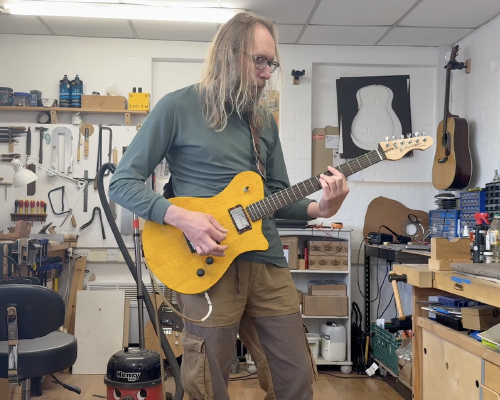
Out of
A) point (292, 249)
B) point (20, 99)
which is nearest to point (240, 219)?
point (292, 249)

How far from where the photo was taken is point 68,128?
4.46m

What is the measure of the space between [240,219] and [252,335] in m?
0.34

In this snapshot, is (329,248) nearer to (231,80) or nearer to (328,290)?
(328,290)

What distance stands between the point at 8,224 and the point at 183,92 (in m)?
3.28

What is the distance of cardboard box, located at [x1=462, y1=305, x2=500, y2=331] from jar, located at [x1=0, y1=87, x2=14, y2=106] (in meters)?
3.76

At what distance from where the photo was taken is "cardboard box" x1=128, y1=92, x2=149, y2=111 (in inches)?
175

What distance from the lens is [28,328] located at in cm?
204

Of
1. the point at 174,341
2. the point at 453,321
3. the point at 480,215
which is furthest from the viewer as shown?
the point at 174,341

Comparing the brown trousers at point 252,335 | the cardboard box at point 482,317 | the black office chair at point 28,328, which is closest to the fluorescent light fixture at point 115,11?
the black office chair at point 28,328

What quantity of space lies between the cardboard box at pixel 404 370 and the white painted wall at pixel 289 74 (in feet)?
4.19

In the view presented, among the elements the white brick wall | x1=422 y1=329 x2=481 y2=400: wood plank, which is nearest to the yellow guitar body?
x1=422 y1=329 x2=481 y2=400: wood plank

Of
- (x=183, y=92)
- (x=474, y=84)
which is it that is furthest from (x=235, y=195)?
(x=474, y=84)

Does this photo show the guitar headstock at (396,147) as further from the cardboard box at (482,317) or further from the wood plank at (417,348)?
the wood plank at (417,348)

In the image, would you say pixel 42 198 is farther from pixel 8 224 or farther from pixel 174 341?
pixel 174 341
